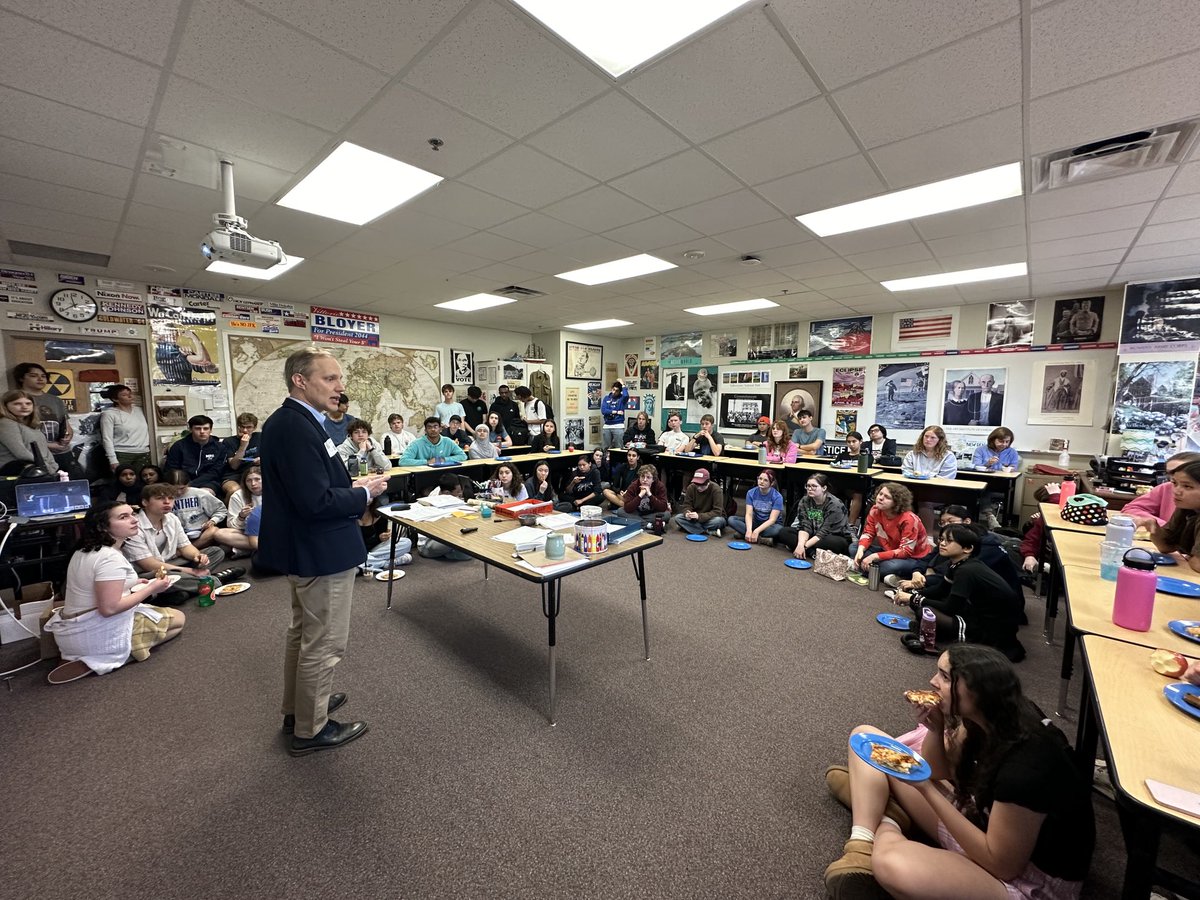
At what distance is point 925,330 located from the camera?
6625 mm

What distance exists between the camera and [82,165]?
2.47 meters

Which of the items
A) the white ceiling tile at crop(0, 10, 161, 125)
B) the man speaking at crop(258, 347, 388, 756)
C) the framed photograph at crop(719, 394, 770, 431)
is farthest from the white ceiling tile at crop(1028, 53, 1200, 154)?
the framed photograph at crop(719, 394, 770, 431)

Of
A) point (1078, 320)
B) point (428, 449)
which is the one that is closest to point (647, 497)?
point (428, 449)

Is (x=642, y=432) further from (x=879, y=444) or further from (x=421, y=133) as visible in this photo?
(x=421, y=133)

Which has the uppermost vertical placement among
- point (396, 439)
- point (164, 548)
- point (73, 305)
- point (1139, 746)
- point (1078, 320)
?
point (1078, 320)

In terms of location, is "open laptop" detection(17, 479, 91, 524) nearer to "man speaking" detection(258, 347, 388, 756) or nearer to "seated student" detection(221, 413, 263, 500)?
"seated student" detection(221, 413, 263, 500)

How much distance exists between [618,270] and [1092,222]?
11.9 ft

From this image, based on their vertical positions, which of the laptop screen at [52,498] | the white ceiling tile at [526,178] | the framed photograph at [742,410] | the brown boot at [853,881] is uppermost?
the white ceiling tile at [526,178]

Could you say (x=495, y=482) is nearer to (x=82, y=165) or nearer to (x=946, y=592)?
(x=82, y=165)

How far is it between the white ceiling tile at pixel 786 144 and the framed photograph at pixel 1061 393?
5.56m

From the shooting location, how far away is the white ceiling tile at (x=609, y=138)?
2.07 meters

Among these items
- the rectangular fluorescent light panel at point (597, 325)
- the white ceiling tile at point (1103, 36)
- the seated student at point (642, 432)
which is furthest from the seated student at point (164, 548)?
the rectangular fluorescent light panel at point (597, 325)

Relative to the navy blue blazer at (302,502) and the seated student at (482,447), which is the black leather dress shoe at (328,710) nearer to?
the navy blue blazer at (302,502)

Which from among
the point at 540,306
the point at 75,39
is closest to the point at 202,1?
the point at 75,39
